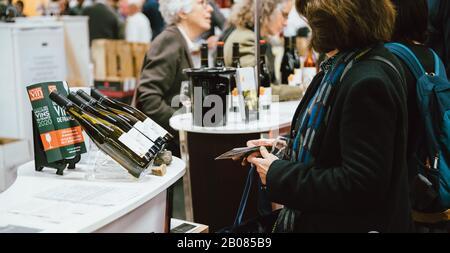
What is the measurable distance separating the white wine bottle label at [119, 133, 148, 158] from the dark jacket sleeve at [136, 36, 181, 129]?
5.27 ft

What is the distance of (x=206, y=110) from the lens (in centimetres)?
279

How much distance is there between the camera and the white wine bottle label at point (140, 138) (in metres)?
1.90

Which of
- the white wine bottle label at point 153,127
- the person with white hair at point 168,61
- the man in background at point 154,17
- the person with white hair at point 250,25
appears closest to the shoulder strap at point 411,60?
the white wine bottle label at point 153,127

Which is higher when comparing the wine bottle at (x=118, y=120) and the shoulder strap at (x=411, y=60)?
the shoulder strap at (x=411, y=60)

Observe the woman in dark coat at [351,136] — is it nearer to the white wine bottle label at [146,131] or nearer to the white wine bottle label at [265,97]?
the white wine bottle label at [146,131]

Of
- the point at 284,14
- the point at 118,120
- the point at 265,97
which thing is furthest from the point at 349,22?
the point at 284,14

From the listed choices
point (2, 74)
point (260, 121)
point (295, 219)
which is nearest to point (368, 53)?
point (295, 219)

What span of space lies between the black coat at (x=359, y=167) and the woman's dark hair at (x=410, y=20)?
2.13ft

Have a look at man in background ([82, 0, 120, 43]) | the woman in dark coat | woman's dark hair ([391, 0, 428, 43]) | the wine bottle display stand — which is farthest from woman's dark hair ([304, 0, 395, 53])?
man in background ([82, 0, 120, 43])

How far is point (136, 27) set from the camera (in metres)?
7.77

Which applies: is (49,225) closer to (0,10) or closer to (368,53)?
(368,53)

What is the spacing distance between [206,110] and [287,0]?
6.41ft

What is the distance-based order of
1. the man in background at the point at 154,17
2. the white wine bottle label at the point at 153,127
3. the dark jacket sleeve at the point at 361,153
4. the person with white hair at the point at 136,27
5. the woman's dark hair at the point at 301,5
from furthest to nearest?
1. the person with white hair at the point at 136,27
2. the man in background at the point at 154,17
3. the white wine bottle label at the point at 153,127
4. the woman's dark hair at the point at 301,5
5. the dark jacket sleeve at the point at 361,153
